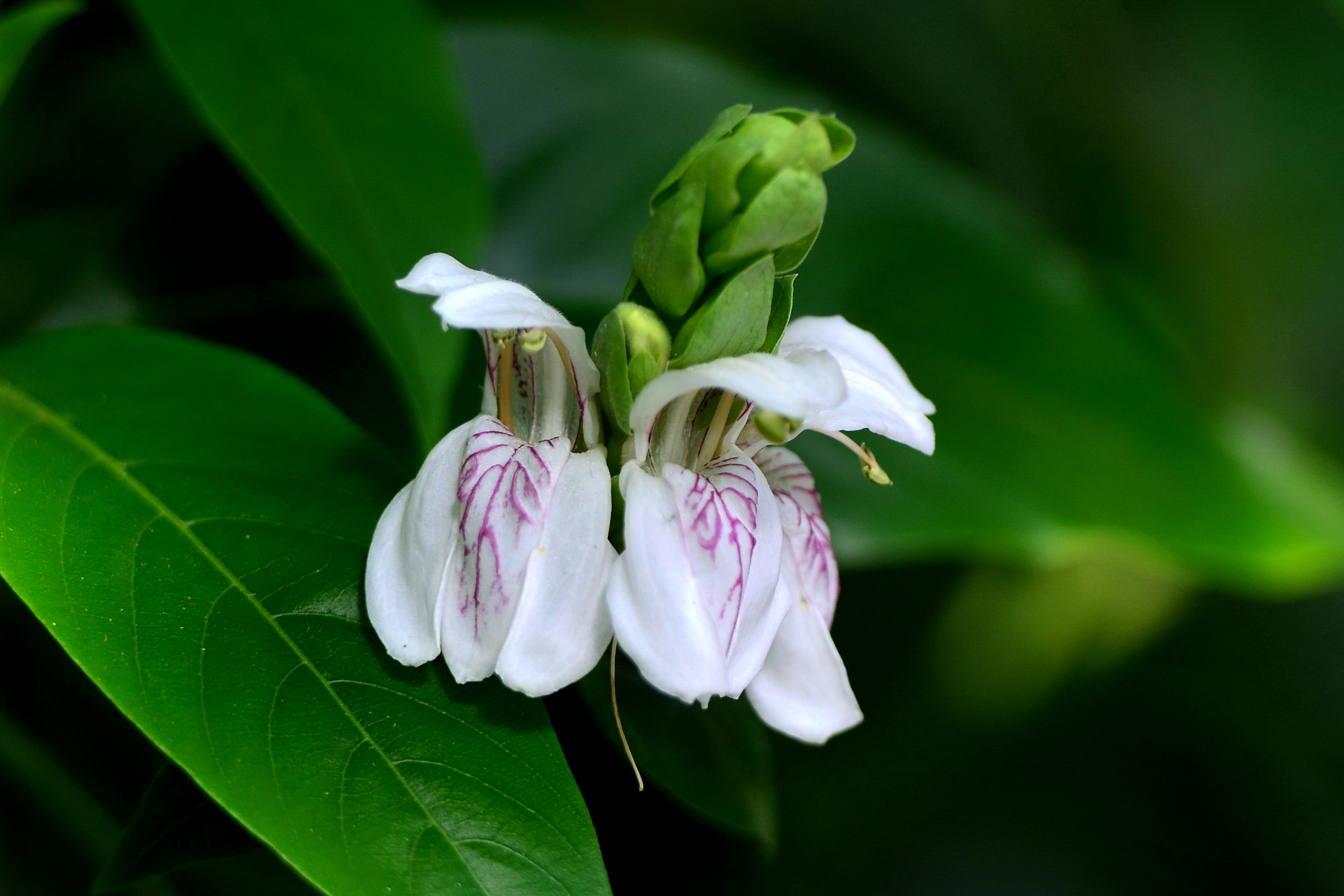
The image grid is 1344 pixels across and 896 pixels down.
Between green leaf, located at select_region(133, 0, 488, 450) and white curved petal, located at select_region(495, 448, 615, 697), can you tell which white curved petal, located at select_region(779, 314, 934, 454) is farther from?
green leaf, located at select_region(133, 0, 488, 450)

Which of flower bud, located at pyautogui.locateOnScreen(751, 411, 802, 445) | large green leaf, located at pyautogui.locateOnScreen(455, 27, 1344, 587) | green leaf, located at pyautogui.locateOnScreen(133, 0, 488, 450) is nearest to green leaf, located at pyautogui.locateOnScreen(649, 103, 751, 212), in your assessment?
flower bud, located at pyautogui.locateOnScreen(751, 411, 802, 445)

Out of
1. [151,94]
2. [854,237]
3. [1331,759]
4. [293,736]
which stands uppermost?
[151,94]

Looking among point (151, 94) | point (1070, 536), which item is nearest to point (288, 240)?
point (151, 94)

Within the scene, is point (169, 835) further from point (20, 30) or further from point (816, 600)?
point (20, 30)

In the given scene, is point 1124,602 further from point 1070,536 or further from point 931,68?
point 931,68

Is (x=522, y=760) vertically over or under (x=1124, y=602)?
over

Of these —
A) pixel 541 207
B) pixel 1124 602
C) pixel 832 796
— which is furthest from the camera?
pixel 1124 602

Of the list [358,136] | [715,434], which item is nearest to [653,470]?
[715,434]
